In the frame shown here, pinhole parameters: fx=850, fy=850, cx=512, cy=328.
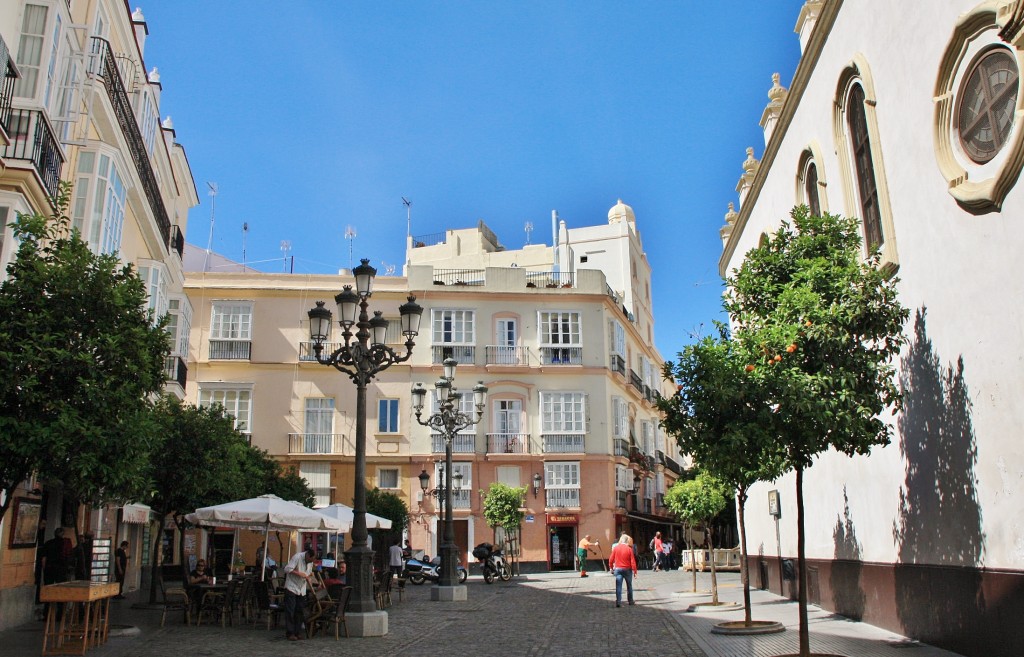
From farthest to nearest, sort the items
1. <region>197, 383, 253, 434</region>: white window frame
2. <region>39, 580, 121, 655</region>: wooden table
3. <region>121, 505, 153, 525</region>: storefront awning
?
<region>197, 383, 253, 434</region>: white window frame < <region>121, 505, 153, 525</region>: storefront awning < <region>39, 580, 121, 655</region>: wooden table

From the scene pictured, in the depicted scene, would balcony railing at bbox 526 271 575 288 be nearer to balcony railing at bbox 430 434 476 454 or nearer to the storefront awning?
balcony railing at bbox 430 434 476 454

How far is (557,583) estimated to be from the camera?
2888 cm

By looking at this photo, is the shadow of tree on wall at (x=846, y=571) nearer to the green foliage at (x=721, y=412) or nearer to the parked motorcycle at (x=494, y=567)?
the green foliage at (x=721, y=412)

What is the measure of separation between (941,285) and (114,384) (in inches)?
391

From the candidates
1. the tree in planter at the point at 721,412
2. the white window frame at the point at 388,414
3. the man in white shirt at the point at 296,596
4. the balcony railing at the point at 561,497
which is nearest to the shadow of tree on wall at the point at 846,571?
the tree in planter at the point at 721,412

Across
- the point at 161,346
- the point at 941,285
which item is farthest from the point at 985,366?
the point at 161,346

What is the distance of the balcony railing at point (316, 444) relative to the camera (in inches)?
1443

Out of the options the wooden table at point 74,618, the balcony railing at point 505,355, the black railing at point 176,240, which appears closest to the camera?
the wooden table at point 74,618

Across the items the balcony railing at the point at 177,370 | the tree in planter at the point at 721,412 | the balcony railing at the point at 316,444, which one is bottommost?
the tree in planter at the point at 721,412

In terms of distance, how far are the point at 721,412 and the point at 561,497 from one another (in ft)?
91.7

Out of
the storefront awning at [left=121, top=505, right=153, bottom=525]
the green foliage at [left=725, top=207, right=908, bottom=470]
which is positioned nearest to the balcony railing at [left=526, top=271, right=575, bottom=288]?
the storefront awning at [left=121, top=505, right=153, bottom=525]

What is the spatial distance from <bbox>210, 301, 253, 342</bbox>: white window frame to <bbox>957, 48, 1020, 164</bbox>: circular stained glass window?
3279cm

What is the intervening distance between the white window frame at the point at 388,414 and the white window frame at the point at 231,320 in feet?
21.6

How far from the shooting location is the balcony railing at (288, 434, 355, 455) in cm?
3666
